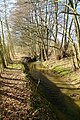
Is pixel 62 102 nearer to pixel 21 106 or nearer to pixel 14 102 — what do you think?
pixel 14 102

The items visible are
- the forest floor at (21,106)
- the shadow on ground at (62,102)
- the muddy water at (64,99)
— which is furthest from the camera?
the muddy water at (64,99)

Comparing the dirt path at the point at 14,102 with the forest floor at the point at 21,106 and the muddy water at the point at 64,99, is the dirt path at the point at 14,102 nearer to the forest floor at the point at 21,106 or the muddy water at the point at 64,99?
the forest floor at the point at 21,106

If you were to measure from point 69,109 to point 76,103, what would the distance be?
1220 millimetres

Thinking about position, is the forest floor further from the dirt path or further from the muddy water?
the muddy water

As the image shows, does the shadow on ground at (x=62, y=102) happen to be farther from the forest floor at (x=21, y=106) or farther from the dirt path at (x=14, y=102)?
the dirt path at (x=14, y=102)

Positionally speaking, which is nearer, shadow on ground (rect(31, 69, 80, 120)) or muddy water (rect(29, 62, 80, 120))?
shadow on ground (rect(31, 69, 80, 120))

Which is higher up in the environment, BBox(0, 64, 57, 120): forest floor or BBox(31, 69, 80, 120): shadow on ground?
BBox(0, 64, 57, 120): forest floor

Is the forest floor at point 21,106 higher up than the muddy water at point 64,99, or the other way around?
the forest floor at point 21,106

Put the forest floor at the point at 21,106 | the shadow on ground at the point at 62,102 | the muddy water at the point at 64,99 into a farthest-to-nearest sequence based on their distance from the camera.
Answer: the muddy water at the point at 64,99 < the shadow on ground at the point at 62,102 < the forest floor at the point at 21,106

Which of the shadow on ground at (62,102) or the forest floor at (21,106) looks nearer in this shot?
the forest floor at (21,106)

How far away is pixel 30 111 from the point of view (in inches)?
369

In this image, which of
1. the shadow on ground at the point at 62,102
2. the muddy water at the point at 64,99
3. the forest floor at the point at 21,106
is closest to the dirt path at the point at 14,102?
the forest floor at the point at 21,106

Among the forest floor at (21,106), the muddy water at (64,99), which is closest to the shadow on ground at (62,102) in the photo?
the muddy water at (64,99)

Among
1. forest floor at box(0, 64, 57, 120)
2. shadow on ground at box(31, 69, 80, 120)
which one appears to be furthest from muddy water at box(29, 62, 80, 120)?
forest floor at box(0, 64, 57, 120)
